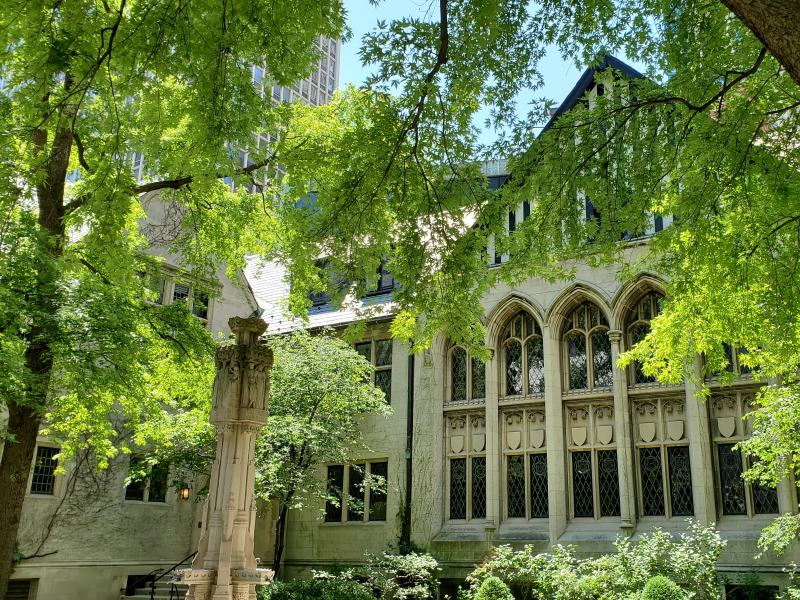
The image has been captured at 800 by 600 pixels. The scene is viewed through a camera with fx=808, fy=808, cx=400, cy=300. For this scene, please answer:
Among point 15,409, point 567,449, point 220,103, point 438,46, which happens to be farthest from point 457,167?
point 567,449

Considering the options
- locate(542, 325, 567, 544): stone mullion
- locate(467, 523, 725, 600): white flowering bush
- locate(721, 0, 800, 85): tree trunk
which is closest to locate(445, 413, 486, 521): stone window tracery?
locate(542, 325, 567, 544): stone mullion

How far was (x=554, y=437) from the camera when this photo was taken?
18359mm

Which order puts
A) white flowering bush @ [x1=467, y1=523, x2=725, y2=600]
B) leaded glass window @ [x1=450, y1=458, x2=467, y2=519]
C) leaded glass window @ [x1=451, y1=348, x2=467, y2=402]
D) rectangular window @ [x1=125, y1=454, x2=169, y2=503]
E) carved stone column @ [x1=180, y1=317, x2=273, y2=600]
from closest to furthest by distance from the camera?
carved stone column @ [x1=180, y1=317, x2=273, y2=600] < white flowering bush @ [x1=467, y1=523, x2=725, y2=600] < leaded glass window @ [x1=450, y1=458, x2=467, y2=519] < rectangular window @ [x1=125, y1=454, x2=169, y2=503] < leaded glass window @ [x1=451, y1=348, x2=467, y2=402]

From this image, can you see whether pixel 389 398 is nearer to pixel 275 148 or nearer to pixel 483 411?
pixel 483 411

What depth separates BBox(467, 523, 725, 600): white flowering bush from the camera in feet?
47.4

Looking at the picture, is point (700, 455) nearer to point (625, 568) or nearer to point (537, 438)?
point (625, 568)

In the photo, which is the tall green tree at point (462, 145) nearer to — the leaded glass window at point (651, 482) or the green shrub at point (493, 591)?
the leaded glass window at point (651, 482)

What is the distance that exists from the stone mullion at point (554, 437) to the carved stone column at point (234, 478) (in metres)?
8.48

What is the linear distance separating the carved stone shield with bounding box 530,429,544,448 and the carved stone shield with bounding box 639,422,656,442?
235 cm

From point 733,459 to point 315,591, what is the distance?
8.93m

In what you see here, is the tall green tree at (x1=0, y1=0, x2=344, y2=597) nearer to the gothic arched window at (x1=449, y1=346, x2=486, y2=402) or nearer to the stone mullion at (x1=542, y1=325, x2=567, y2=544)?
the gothic arched window at (x1=449, y1=346, x2=486, y2=402)

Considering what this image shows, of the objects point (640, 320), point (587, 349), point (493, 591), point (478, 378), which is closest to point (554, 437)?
point (587, 349)

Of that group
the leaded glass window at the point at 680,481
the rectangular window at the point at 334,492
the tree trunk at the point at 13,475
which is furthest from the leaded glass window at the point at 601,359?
the tree trunk at the point at 13,475

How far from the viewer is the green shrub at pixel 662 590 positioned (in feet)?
44.7
